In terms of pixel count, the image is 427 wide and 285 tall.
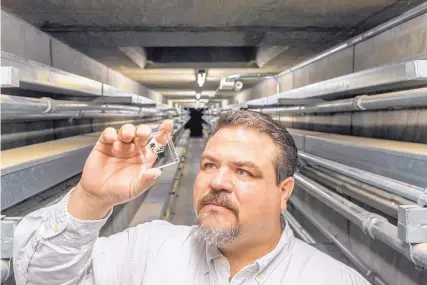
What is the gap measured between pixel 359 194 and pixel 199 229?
1.35m

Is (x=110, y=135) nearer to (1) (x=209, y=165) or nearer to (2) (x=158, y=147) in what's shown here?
(2) (x=158, y=147)

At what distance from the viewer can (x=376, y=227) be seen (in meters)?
1.79

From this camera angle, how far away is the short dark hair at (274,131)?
1.34 m

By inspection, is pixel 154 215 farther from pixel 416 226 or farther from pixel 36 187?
pixel 416 226

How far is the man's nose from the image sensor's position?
1.18 meters

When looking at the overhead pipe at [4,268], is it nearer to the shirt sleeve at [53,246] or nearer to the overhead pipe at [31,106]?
the shirt sleeve at [53,246]

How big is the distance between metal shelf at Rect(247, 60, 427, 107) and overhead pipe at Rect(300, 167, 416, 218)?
0.54 meters

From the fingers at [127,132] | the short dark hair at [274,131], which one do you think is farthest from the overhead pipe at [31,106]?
the short dark hair at [274,131]

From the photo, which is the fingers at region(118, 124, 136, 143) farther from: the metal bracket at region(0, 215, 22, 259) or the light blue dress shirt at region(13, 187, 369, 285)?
the metal bracket at region(0, 215, 22, 259)

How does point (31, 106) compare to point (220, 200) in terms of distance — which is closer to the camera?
point (220, 200)

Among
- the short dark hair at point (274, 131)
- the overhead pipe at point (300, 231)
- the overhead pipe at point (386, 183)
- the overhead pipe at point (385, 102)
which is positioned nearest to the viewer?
the short dark hair at point (274, 131)

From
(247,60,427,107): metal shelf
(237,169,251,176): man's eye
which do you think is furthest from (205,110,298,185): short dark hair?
(247,60,427,107): metal shelf

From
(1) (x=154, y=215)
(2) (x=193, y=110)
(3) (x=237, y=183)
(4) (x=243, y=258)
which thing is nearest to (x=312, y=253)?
(4) (x=243, y=258)

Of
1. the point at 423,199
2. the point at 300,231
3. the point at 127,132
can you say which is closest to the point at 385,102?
the point at 423,199
